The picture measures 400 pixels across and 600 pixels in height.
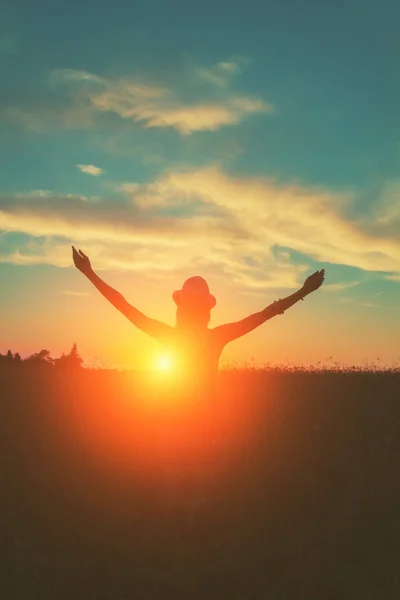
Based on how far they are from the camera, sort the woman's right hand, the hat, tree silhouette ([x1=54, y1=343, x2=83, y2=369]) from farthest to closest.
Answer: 1. tree silhouette ([x1=54, y1=343, x2=83, y2=369])
2. the woman's right hand
3. the hat

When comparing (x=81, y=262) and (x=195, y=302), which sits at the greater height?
(x=81, y=262)

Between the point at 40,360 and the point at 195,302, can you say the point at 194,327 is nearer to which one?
the point at 195,302

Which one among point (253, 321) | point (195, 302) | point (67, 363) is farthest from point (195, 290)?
point (67, 363)

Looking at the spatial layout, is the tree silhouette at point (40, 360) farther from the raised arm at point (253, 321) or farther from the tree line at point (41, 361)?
the raised arm at point (253, 321)

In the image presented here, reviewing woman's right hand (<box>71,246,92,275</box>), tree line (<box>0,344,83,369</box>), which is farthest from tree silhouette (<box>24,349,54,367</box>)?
woman's right hand (<box>71,246,92,275</box>)

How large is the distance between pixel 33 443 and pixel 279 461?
449 cm

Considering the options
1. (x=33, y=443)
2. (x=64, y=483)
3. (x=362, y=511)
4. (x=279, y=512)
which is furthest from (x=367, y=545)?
(x=33, y=443)

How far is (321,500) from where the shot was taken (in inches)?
403

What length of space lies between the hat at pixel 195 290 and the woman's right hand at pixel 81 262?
4.70 feet

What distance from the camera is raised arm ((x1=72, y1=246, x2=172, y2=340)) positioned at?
774 centimetres

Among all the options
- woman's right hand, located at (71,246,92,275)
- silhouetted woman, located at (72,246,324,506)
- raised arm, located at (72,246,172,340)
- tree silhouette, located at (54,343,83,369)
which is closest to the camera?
silhouetted woman, located at (72,246,324,506)

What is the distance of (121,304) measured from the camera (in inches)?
312

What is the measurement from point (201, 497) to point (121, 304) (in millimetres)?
3718

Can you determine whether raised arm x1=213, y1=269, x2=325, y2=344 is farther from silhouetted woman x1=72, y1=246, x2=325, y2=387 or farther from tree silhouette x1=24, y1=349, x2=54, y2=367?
tree silhouette x1=24, y1=349, x2=54, y2=367
